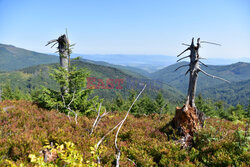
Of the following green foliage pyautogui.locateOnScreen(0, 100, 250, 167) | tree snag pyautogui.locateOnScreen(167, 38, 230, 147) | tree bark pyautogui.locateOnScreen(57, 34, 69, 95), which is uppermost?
tree bark pyautogui.locateOnScreen(57, 34, 69, 95)

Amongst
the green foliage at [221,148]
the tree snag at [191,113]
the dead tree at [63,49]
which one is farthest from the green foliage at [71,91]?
the green foliage at [221,148]

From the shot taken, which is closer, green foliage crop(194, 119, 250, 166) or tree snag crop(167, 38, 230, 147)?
green foliage crop(194, 119, 250, 166)

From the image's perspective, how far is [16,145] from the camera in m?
3.66

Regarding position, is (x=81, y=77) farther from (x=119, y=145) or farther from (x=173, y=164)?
(x=173, y=164)

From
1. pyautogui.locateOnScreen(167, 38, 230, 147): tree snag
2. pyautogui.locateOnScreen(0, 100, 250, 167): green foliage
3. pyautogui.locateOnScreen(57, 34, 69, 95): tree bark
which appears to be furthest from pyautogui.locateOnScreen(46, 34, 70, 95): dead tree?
pyautogui.locateOnScreen(167, 38, 230, 147): tree snag

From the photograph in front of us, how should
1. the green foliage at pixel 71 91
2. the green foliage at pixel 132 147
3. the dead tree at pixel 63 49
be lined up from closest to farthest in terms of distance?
the green foliage at pixel 132 147 < the green foliage at pixel 71 91 < the dead tree at pixel 63 49

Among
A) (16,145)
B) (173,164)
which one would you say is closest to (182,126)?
(173,164)

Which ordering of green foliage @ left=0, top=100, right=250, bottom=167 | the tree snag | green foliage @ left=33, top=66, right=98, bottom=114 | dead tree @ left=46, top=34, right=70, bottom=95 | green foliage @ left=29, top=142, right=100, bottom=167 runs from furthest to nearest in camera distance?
dead tree @ left=46, top=34, right=70, bottom=95
green foliage @ left=33, top=66, right=98, bottom=114
the tree snag
green foliage @ left=0, top=100, right=250, bottom=167
green foliage @ left=29, top=142, right=100, bottom=167

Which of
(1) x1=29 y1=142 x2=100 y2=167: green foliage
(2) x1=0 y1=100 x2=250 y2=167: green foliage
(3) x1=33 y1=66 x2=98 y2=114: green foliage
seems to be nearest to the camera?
(1) x1=29 y1=142 x2=100 y2=167: green foliage

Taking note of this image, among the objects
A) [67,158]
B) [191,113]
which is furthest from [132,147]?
[67,158]

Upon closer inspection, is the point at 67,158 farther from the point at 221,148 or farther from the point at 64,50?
the point at 64,50

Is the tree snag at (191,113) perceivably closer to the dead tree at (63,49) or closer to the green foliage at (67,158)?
the green foliage at (67,158)

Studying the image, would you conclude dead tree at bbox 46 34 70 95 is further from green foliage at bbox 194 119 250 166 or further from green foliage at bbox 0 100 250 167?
green foliage at bbox 194 119 250 166

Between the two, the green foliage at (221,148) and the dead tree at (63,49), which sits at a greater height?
the dead tree at (63,49)
